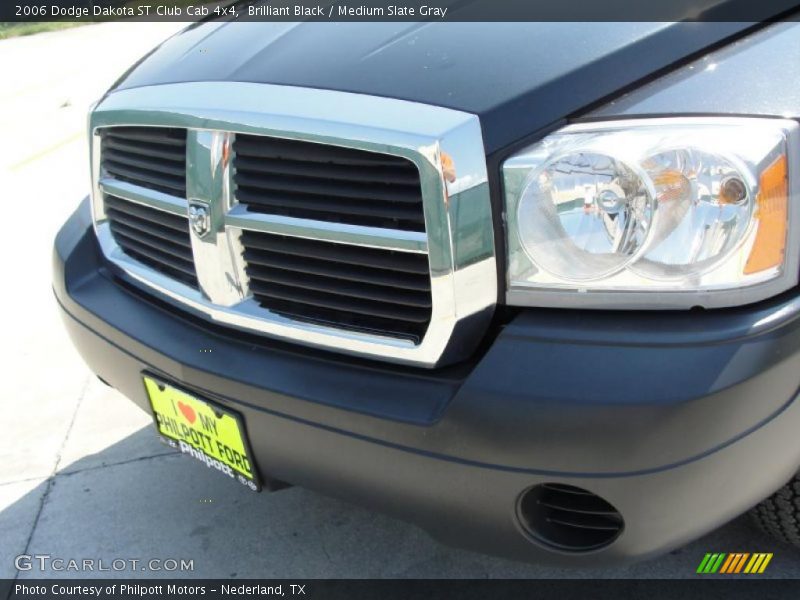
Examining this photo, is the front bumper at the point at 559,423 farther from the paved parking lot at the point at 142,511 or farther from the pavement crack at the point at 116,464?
the pavement crack at the point at 116,464

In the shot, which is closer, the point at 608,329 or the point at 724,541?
the point at 608,329

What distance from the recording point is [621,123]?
1669mm

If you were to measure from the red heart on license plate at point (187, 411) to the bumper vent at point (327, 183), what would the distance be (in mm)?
539

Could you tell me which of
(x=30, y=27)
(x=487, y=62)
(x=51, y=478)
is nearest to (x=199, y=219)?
(x=487, y=62)

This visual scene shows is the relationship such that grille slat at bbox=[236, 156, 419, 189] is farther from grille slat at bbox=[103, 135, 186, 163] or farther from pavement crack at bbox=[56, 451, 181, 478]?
pavement crack at bbox=[56, 451, 181, 478]

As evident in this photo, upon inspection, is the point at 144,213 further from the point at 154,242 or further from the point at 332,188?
the point at 332,188

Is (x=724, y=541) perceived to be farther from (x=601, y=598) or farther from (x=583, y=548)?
(x=583, y=548)

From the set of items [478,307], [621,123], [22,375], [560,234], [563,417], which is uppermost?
[621,123]

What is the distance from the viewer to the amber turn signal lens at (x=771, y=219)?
1.56m

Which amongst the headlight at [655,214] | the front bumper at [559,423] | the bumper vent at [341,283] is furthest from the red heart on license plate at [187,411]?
the headlight at [655,214]

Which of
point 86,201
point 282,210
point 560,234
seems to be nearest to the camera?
point 560,234

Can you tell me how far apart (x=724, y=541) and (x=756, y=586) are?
6.0 inches

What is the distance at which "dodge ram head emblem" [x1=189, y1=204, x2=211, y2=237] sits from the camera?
2.06 meters

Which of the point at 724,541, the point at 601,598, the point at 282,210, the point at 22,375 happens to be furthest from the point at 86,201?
the point at 724,541
